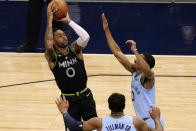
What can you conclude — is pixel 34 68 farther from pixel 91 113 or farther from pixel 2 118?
pixel 91 113

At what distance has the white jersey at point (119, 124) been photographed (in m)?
4.78

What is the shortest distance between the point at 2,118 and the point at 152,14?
24.6 feet

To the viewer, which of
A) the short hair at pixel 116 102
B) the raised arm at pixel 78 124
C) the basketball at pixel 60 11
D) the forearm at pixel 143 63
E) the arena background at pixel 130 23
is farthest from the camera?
the arena background at pixel 130 23

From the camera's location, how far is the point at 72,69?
21.3 ft

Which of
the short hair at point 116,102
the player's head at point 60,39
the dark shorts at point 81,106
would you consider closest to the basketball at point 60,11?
the player's head at point 60,39

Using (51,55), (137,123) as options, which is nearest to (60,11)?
(51,55)

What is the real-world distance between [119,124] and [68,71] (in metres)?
1.87

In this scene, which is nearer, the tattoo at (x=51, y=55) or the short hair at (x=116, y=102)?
the short hair at (x=116, y=102)

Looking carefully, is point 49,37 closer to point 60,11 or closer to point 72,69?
point 72,69

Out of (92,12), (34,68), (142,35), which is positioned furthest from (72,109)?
(92,12)

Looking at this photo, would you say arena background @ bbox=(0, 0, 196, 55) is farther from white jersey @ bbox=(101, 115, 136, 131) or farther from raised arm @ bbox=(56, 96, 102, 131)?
white jersey @ bbox=(101, 115, 136, 131)

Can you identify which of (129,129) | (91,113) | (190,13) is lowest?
(190,13)

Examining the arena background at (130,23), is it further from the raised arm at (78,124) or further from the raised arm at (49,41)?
the raised arm at (78,124)

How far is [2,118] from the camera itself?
26.8ft
